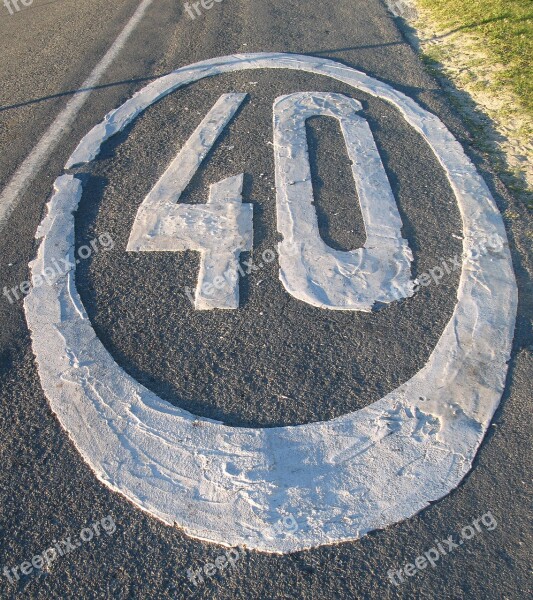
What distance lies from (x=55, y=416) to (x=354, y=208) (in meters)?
2.60

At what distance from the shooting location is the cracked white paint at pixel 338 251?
3654 mm

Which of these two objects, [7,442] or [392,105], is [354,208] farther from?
[7,442]

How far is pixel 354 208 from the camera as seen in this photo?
434cm

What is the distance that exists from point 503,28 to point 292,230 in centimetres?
482

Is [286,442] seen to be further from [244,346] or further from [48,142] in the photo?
[48,142]

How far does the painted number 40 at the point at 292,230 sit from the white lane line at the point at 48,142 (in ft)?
3.54

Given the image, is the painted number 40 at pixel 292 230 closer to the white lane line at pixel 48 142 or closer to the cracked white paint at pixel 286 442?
the cracked white paint at pixel 286 442

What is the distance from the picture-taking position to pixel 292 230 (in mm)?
4133

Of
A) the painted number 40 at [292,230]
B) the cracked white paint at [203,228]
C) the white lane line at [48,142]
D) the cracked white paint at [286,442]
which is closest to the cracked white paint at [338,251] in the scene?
the painted number 40 at [292,230]

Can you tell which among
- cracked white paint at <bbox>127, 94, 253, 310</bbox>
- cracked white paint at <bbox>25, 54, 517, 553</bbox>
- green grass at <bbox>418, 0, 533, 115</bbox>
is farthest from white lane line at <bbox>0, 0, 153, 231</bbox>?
green grass at <bbox>418, 0, 533, 115</bbox>

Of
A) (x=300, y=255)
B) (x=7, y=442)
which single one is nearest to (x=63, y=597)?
(x=7, y=442)

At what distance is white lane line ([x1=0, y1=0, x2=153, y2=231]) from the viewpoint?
453 cm

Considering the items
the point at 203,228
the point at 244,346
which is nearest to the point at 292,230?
the point at 203,228

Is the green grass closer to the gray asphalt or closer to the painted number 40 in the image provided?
the gray asphalt
